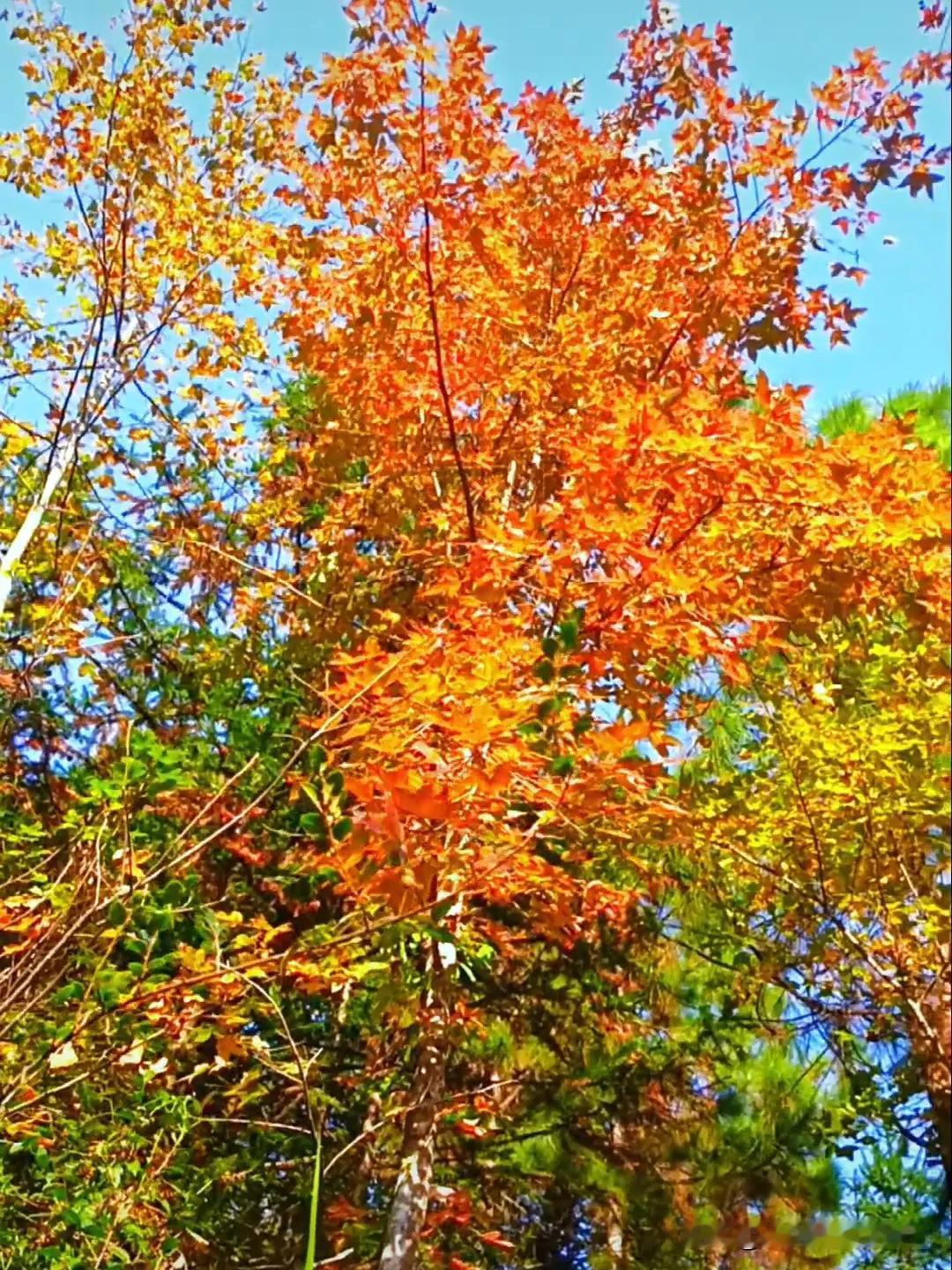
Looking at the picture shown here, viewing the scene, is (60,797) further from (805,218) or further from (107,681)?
(805,218)

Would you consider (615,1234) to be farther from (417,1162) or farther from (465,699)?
(465,699)

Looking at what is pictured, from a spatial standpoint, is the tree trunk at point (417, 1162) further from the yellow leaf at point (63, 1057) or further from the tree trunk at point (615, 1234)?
the tree trunk at point (615, 1234)

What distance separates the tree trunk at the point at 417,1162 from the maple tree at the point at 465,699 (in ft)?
0.05

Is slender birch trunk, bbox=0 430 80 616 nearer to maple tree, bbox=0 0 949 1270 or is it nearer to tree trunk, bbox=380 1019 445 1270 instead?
maple tree, bbox=0 0 949 1270

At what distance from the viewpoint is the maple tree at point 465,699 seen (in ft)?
7.98

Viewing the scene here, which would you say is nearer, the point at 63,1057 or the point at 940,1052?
the point at 63,1057

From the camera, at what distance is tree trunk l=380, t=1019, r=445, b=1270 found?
301 centimetres

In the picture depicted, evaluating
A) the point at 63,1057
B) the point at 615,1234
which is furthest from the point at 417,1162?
the point at 615,1234

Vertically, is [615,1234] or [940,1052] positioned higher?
[940,1052]

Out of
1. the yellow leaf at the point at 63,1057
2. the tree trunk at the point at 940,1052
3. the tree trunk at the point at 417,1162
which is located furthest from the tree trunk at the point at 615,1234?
the yellow leaf at the point at 63,1057

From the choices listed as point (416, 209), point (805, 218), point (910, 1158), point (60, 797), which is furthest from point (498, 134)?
point (910, 1158)

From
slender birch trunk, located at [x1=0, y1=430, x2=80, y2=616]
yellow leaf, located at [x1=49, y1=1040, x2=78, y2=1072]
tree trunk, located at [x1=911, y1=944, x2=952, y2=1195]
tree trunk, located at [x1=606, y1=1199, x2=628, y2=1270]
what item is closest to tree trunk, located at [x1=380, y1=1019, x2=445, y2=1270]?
yellow leaf, located at [x1=49, y1=1040, x2=78, y2=1072]

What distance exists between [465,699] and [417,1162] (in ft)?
5.65

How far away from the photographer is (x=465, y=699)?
88.0 inches
